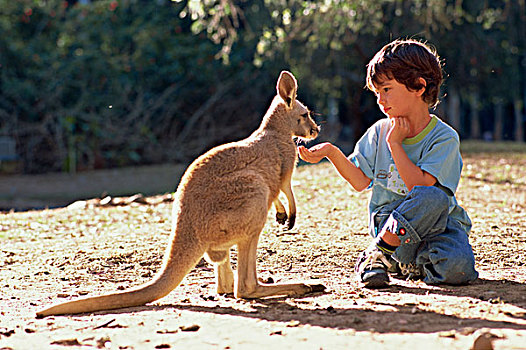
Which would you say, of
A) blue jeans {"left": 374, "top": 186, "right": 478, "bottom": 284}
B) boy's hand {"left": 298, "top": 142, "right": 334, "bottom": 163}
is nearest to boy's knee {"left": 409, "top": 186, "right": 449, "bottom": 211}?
blue jeans {"left": 374, "top": 186, "right": 478, "bottom": 284}

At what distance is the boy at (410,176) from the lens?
11.0 feet

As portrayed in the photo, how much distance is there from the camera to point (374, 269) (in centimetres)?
346

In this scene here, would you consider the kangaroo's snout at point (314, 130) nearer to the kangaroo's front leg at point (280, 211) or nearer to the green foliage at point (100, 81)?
the kangaroo's front leg at point (280, 211)

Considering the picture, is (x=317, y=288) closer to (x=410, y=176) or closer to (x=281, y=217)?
(x=281, y=217)

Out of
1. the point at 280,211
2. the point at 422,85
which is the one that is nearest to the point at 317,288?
the point at 280,211

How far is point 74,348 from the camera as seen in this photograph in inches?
102

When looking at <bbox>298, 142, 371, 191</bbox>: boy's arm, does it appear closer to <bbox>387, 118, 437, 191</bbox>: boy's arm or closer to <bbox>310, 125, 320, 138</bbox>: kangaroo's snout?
<bbox>310, 125, 320, 138</bbox>: kangaroo's snout

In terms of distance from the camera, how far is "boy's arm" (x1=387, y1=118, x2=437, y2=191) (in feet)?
11.2

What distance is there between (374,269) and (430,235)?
34 centimetres

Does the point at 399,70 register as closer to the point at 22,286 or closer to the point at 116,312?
the point at 116,312

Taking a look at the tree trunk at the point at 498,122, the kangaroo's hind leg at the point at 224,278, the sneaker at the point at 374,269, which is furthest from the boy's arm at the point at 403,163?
the tree trunk at the point at 498,122

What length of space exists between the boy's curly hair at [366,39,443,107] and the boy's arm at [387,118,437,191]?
0.24 metres

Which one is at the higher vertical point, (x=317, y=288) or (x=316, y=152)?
(x=316, y=152)

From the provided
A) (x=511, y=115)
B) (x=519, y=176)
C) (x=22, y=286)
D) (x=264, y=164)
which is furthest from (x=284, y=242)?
(x=511, y=115)
